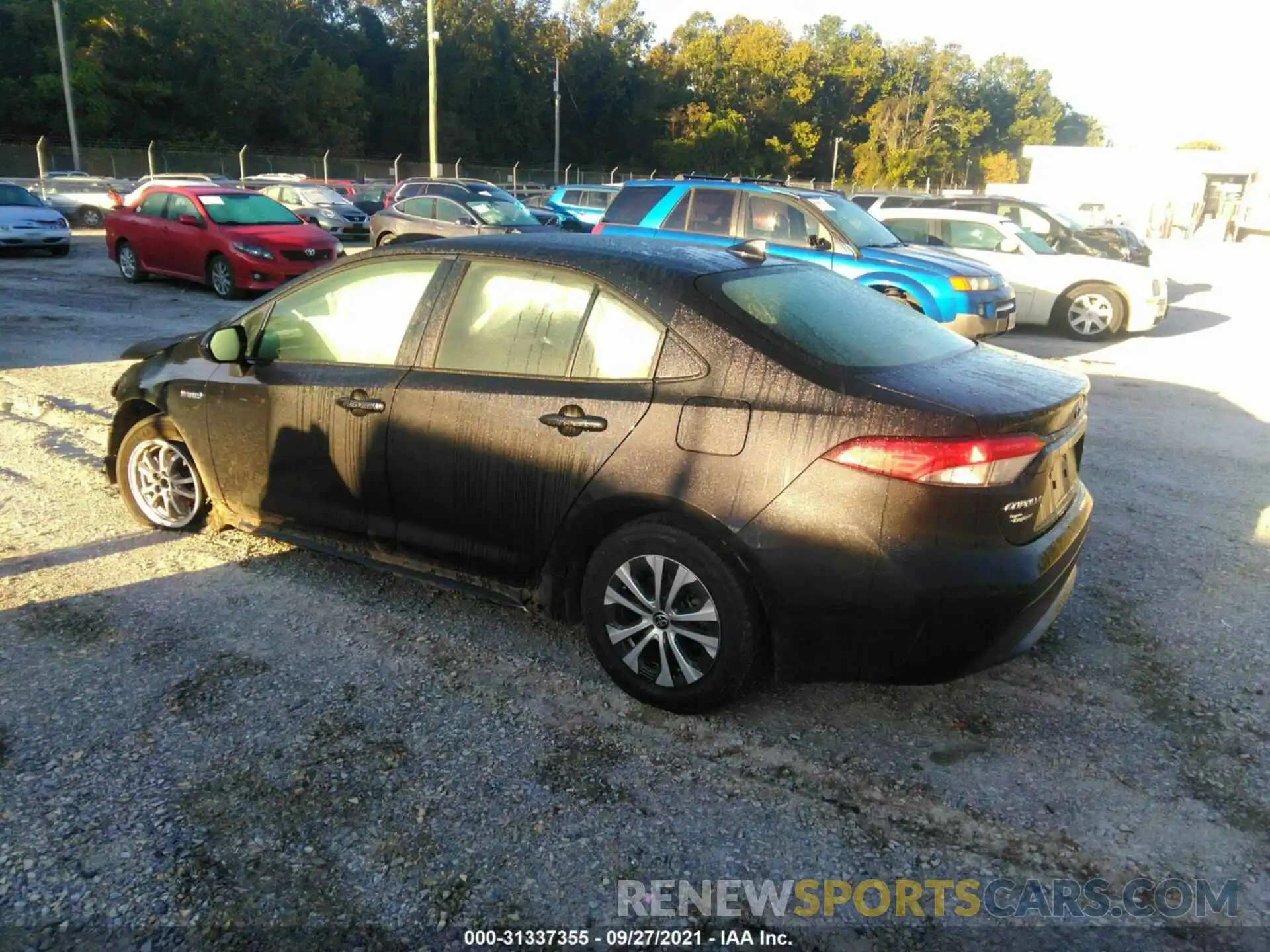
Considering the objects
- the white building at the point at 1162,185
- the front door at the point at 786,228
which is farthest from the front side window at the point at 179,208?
the white building at the point at 1162,185

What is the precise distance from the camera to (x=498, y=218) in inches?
687

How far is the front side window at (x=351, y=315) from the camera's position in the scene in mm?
3842

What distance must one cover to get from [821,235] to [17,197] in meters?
17.4

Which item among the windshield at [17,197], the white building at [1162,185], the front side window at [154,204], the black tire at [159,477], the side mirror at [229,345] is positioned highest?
the white building at [1162,185]

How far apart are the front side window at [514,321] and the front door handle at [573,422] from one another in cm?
18

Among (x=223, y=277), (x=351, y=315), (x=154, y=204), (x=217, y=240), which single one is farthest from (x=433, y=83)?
(x=351, y=315)

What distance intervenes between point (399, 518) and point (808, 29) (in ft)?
376

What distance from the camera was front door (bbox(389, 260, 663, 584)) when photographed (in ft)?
10.7

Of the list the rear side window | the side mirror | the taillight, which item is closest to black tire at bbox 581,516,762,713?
the taillight

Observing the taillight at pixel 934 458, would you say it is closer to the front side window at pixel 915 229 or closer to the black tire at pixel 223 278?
the front side window at pixel 915 229

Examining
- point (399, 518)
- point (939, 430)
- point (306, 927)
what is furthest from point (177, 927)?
point (939, 430)

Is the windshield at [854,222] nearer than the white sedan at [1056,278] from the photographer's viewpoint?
Yes

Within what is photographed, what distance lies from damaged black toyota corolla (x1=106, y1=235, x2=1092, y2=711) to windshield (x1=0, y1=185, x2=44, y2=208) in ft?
60.3

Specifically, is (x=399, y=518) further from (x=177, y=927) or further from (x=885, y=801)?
(x=885, y=801)
